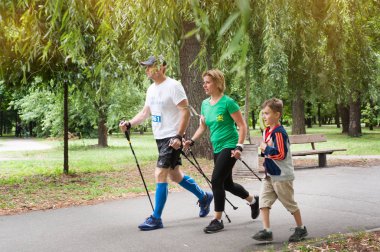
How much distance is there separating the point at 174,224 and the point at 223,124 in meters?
1.40

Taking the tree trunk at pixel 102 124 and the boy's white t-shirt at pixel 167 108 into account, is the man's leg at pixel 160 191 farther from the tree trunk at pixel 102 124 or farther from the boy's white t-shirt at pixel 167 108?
the tree trunk at pixel 102 124

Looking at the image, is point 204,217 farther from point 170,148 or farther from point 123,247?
point 123,247

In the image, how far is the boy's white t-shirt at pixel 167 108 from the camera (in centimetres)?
580

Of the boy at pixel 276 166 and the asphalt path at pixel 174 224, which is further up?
the boy at pixel 276 166

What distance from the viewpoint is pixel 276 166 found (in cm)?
506

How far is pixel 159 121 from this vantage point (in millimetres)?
5883

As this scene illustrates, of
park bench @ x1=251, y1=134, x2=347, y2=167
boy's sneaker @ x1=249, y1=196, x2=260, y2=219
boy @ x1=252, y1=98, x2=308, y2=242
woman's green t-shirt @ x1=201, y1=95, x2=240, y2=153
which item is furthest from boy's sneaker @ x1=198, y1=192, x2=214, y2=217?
park bench @ x1=251, y1=134, x2=347, y2=167

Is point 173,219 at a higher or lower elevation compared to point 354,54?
lower

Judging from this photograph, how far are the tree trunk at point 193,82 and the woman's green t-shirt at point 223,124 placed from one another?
7.90m

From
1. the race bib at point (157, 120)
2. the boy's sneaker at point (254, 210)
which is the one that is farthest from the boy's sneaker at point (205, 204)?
the race bib at point (157, 120)

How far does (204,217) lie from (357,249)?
2.22 metres

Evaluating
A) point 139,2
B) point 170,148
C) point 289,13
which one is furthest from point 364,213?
point 289,13

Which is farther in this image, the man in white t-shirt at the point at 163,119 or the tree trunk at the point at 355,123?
the tree trunk at the point at 355,123

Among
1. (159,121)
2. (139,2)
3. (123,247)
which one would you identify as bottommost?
(123,247)
